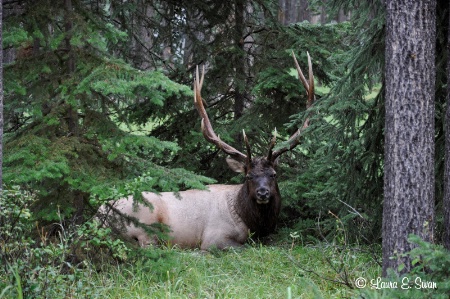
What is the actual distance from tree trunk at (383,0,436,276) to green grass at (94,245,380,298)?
2.32ft

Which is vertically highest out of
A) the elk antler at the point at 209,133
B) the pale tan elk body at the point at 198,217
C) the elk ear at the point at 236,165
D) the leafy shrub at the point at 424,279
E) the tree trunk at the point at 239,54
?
the tree trunk at the point at 239,54

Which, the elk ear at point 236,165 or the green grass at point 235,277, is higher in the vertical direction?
the elk ear at point 236,165

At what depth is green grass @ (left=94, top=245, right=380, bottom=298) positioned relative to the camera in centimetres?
642

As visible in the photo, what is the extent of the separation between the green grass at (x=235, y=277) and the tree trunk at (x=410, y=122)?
27.9 inches

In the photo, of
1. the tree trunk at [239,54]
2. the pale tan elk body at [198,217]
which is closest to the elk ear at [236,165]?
the pale tan elk body at [198,217]

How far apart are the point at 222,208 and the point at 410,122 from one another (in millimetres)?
4965

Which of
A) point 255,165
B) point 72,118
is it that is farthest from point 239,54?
point 72,118

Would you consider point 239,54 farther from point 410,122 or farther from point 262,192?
point 410,122

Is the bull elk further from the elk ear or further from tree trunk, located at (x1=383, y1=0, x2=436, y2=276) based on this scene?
tree trunk, located at (x1=383, y1=0, x2=436, y2=276)

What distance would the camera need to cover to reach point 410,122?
19.5 ft

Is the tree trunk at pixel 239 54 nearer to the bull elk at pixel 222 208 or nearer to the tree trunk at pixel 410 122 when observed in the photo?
the bull elk at pixel 222 208

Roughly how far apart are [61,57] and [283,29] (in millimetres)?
4564

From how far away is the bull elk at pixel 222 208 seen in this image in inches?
384

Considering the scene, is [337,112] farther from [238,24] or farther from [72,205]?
[238,24]
